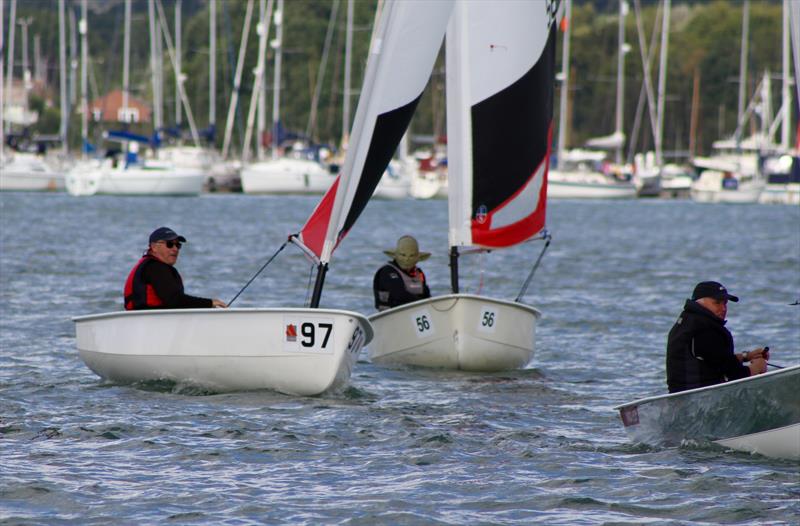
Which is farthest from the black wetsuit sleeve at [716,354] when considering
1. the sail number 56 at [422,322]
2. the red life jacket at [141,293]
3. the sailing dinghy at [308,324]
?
the red life jacket at [141,293]

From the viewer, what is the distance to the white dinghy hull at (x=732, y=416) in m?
9.27

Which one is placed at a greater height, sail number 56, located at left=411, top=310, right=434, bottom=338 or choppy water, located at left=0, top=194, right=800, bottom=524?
sail number 56, located at left=411, top=310, right=434, bottom=338

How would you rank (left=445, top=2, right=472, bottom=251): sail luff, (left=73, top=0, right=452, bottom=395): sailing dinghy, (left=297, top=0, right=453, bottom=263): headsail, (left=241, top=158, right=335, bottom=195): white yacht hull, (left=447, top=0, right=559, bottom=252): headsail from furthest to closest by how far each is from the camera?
(left=241, top=158, right=335, bottom=195): white yacht hull, (left=447, top=0, right=559, bottom=252): headsail, (left=445, top=2, right=472, bottom=251): sail luff, (left=297, top=0, right=453, bottom=263): headsail, (left=73, top=0, right=452, bottom=395): sailing dinghy

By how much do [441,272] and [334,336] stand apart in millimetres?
18449

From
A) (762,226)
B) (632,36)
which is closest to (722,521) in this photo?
(762,226)

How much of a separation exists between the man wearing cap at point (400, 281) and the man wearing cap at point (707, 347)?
14.8 feet

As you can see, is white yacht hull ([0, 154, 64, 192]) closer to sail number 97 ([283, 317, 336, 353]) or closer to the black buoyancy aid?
the black buoyancy aid

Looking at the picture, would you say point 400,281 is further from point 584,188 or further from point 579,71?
point 579,71

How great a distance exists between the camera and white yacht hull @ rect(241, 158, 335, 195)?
60.8 m

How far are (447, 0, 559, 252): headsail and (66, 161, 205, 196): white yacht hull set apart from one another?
139 ft

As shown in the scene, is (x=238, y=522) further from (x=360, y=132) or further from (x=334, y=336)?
(x=360, y=132)

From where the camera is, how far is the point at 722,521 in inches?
332

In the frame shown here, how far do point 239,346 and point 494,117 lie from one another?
431 centimetres

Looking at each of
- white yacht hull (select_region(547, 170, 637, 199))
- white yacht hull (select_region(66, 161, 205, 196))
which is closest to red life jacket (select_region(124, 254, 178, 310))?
white yacht hull (select_region(66, 161, 205, 196))
